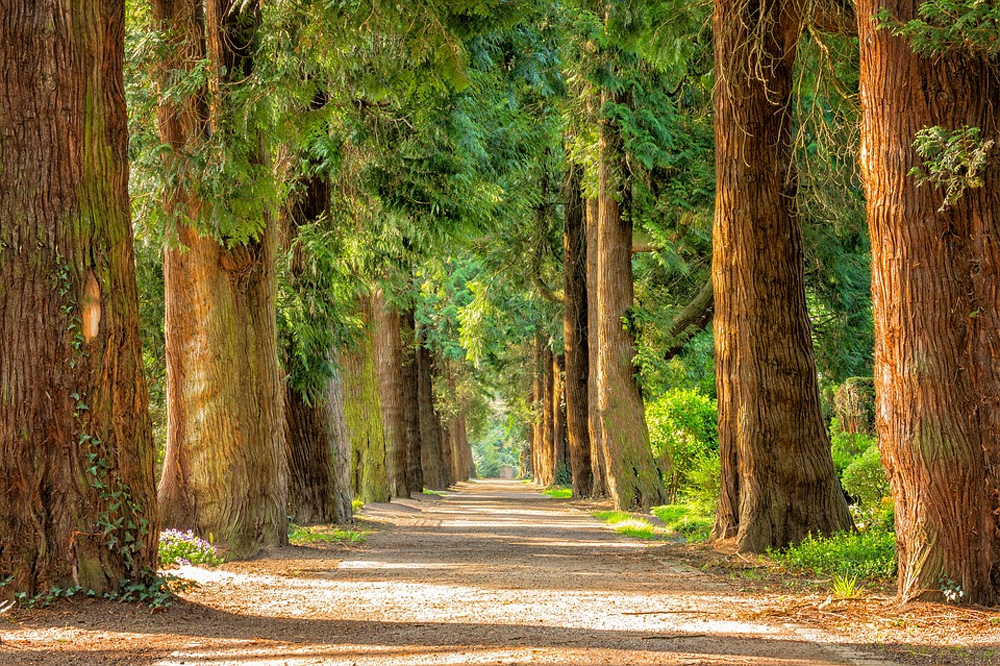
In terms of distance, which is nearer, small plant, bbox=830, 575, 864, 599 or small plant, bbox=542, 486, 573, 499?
small plant, bbox=830, 575, 864, 599

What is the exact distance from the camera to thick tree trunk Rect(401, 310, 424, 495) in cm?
2969

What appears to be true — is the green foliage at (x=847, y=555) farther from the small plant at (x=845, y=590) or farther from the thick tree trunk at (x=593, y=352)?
the thick tree trunk at (x=593, y=352)

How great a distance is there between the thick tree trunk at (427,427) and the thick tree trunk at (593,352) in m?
8.22

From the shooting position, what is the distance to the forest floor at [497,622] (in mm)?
6105

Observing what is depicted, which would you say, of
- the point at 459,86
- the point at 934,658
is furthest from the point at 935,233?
the point at 459,86

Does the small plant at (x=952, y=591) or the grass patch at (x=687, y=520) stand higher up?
the small plant at (x=952, y=591)

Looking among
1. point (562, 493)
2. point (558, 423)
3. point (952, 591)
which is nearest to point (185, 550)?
point (952, 591)

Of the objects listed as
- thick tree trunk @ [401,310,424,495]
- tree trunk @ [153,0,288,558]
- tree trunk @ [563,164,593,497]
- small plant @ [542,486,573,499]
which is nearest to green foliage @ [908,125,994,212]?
tree trunk @ [153,0,288,558]

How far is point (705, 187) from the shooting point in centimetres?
2073

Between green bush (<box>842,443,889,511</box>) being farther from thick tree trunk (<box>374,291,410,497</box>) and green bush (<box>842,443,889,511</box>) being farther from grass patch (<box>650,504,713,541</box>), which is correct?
thick tree trunk (<box>374,291,410,497</box>)

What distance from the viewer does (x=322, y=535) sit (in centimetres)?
1545

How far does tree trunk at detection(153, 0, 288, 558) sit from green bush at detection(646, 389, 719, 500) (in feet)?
44.5

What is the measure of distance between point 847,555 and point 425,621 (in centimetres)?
481

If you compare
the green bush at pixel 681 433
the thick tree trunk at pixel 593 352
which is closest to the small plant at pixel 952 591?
the thick tree trunk at pixel 593 352
